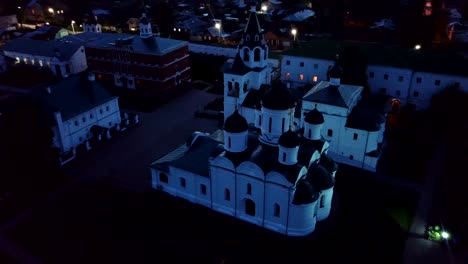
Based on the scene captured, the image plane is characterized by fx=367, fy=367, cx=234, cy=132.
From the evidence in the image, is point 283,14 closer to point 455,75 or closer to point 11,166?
point 455,75

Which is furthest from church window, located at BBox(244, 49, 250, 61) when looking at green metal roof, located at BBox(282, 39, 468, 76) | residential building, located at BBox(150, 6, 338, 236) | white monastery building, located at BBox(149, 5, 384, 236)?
green metal roof, located at BBox(282, 39, 468, 76)

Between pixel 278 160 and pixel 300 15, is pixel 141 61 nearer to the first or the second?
pixel 278 160

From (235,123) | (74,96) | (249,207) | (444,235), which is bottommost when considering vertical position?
(444,235)

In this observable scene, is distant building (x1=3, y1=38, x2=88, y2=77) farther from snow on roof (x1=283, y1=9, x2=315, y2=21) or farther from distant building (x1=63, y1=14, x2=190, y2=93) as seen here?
snow on roof (x1=283, y1=9, x2=315, y2=21)

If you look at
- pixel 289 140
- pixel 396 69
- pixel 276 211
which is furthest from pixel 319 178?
pixel 396 69

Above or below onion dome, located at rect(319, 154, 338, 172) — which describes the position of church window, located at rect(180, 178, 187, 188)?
below

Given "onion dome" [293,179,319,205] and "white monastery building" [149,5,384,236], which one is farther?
"white monastery building" [149,5,384,236]
